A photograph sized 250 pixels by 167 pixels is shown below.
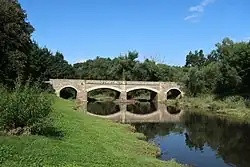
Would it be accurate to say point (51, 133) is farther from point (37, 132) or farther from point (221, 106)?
point (221, 106)

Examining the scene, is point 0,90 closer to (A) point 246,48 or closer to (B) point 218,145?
(B) point 218,145

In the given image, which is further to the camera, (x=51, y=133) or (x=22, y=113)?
(x=51, y=133)

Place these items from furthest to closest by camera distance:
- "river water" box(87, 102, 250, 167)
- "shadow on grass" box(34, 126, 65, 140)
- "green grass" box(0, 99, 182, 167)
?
"river water" box(87, 102, 250, 167) < "shadow on grass" box(34, 126, 65, 140) < "green grass" box(0, 99, 182, 167)

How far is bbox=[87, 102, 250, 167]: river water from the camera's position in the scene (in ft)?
75.3

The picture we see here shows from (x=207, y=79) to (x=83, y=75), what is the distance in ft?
166

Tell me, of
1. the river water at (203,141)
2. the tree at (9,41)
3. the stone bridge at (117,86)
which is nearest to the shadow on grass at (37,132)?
the river water at (203,141)

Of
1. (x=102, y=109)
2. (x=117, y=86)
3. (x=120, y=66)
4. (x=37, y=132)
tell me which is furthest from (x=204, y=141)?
(x=120, y=66)

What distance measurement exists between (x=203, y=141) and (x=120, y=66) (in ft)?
236

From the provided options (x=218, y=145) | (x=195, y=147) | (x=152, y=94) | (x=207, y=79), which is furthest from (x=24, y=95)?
(x=152, y=94)

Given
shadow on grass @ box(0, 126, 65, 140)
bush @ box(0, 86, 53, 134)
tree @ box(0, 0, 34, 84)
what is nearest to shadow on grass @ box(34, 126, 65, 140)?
shadow on grass @ box(0, 126, 65, 140)

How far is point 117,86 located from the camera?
82312 mm

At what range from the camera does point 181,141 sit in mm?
30047

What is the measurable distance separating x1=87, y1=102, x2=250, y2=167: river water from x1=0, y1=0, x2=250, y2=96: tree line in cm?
1080

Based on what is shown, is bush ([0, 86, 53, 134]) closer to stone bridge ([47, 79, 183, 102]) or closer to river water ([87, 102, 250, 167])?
river water ([87, 102, 250, 167])
